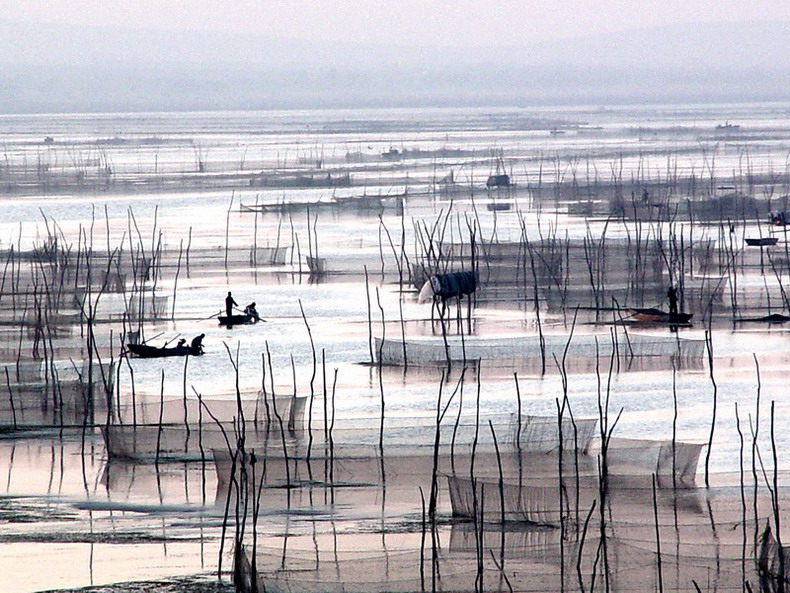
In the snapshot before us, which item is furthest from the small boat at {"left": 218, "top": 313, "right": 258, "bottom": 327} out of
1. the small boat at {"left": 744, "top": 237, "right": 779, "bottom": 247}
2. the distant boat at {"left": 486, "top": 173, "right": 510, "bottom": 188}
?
the distant boat at {"left": 486, "top": 173, "right": 510, "bottom": 188}

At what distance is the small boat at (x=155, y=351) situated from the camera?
1731 cm

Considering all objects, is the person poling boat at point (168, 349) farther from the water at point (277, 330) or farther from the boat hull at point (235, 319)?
the boat hull at point (235, 319)

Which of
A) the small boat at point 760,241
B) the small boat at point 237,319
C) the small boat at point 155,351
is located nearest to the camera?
the small boat at point 155,351

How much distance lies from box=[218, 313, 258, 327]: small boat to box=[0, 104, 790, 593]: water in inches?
4.5

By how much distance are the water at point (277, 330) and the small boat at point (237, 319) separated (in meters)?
0.11

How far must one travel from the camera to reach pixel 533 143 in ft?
224

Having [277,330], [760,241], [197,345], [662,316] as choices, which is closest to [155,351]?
[197,345]

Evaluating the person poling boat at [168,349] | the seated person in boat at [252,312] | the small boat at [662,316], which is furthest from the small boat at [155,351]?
the small boat at [662,316]

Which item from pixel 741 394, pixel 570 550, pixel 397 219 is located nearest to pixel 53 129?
pixel 397 219

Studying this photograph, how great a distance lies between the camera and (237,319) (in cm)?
1998

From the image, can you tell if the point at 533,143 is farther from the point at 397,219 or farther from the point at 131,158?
the point at 397,219

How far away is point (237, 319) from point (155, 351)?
2.73 metres

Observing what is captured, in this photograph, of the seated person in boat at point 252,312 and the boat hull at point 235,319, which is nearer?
the boat hull at point 235,319

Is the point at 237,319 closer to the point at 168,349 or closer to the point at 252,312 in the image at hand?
the point at 252,312
